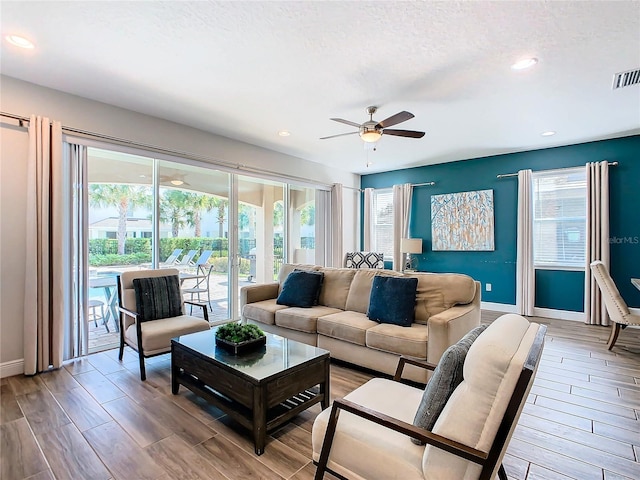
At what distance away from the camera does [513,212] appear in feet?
17.8

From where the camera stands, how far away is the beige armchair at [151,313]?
291 cm

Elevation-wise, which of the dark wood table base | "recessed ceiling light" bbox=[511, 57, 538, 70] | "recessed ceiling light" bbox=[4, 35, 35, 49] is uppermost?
"recessed ceiling light" bbox=[4, 35, 35, 49]

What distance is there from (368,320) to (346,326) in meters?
0.25

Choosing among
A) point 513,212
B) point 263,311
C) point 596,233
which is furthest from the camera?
point 513,212

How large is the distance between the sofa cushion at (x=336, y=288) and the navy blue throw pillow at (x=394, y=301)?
536 mm

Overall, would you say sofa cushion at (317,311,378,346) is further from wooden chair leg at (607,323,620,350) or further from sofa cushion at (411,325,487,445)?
wooden chair leg at (607,323,620,350)

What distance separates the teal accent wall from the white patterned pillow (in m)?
1.06

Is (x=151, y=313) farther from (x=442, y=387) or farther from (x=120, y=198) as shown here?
(x=442, y=387)

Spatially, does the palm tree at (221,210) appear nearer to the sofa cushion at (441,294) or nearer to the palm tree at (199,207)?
the palm tree at (199,207)

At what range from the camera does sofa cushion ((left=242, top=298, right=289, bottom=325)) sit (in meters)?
3.65

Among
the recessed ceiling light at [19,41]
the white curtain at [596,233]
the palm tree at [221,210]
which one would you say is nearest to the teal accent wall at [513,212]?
the white curtain at [596,233]

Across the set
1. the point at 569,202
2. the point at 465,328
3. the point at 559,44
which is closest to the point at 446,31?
the point at 559,44

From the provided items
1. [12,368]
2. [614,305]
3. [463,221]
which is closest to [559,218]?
[463,221]

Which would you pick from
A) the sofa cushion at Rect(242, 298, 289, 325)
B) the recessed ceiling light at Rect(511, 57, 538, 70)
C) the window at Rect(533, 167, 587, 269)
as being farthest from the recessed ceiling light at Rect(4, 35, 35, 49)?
the window at Rect(533, 167, 587, 269)
